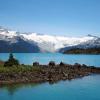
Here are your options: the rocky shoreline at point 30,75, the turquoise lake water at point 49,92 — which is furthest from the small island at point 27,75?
the turquoise lake water at point 49,92

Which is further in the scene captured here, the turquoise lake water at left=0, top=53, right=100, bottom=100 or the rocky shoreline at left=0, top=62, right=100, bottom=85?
the rocky shoreline at left=0, top=62, right=100, bottom=85

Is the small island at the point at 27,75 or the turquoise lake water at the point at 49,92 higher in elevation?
the small island at the point at 27,75

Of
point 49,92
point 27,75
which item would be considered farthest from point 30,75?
point 49,92

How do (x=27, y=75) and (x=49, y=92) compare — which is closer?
(x=49, y=92)

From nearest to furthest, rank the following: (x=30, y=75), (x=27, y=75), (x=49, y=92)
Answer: (x=49, y=92) → (x=27, y=75) → (x=30, y=75)

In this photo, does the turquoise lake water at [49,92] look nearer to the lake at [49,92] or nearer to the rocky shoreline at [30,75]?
the lake at [49,92]

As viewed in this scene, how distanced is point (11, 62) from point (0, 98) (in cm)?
2899

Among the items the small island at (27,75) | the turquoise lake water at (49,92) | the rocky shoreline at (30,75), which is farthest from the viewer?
the small island at (27,75)

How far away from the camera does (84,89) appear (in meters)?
53.7

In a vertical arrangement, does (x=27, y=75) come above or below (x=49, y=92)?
above

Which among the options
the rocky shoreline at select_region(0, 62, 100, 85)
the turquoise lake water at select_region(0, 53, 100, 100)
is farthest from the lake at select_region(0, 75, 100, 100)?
the rocky shoreline at select_region(0, 62, 100, 85)

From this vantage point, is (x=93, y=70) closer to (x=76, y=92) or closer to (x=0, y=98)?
(x=76, y=92)

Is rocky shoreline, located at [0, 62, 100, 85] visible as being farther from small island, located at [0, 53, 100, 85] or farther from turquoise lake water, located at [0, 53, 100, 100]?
turquoise lake water, located at [0, 53, 100, 100]

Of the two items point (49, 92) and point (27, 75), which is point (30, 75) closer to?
point (27, 75)
